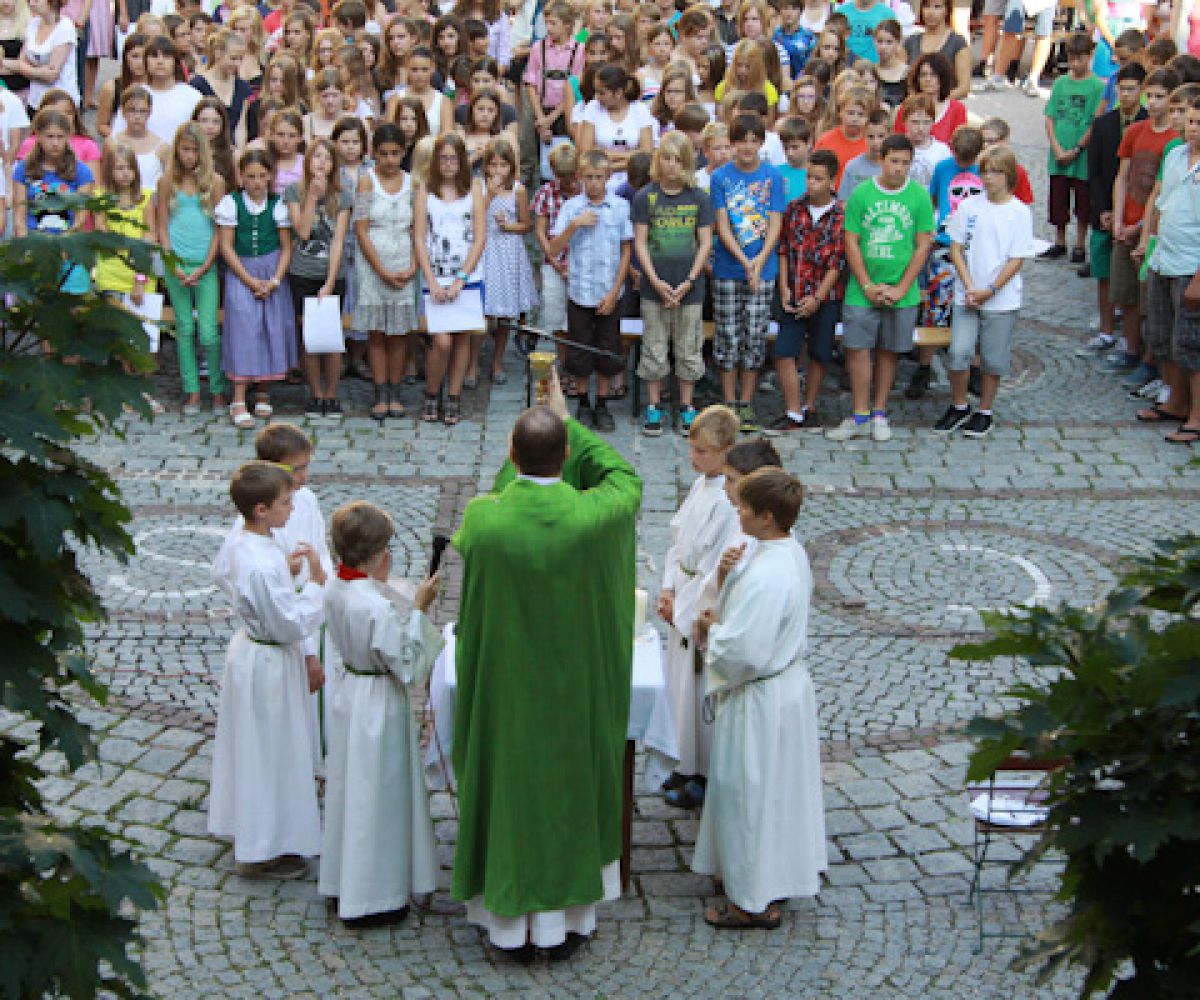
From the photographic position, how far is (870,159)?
12906 mm

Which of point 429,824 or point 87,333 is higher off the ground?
point 87,333

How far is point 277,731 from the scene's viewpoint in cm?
736

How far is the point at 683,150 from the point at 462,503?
2.79m

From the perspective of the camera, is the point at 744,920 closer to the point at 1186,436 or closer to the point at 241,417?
the point at 241,417

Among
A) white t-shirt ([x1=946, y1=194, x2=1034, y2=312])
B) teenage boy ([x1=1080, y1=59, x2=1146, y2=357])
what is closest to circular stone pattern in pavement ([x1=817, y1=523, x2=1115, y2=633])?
white t-shirt ([x1=946, y1=194, x2=1034, y2=312])

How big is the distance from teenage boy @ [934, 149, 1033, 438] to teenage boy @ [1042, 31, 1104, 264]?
3402 millimetres

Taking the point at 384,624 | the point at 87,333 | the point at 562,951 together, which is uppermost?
the point at 87,333

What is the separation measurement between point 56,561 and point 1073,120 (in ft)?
41.7

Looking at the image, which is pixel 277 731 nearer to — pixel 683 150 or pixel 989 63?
pixel 683 150

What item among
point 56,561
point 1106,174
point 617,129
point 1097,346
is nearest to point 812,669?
point 56,561

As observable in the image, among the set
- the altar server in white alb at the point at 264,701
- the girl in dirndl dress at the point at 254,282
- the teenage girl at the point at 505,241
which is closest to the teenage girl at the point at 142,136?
the girl in dirndl dress at the point at 254,282

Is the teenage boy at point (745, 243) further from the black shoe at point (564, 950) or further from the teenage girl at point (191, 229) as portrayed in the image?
the black shoe at point (564, 950)

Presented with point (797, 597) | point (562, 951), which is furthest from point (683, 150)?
point (562, 951)

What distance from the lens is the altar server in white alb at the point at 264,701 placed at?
23.7 ft
